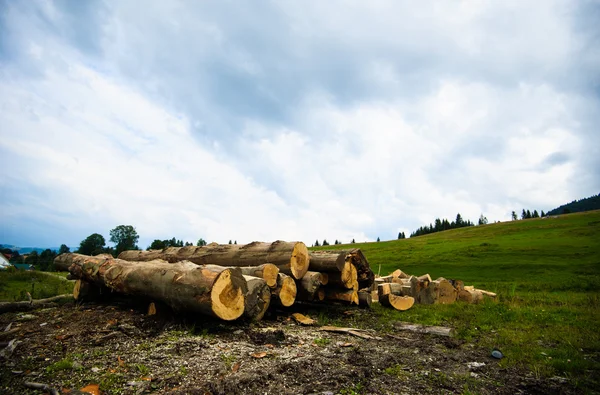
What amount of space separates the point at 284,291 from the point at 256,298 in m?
1.25

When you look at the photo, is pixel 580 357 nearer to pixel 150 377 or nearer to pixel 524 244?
pixel 150 377

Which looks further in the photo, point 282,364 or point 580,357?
point 580,357

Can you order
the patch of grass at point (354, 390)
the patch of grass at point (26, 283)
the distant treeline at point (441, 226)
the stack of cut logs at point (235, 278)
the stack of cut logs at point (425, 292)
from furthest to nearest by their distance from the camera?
the distant treeline at point (441, 226) < the patch of grass at point (26, 283) < the stack of cut logs at point (425, 292) < the stack of cut logs at point (235, 278) < the patch of grass at point (354, 390)

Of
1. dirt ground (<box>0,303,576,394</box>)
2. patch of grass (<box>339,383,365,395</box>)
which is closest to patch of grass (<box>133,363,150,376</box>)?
dirt ground (<box>0,303,576,394</box>)

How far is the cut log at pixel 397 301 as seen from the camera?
972 centimetres

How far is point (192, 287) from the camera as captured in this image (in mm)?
5914

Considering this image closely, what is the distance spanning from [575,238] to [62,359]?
45997 mm

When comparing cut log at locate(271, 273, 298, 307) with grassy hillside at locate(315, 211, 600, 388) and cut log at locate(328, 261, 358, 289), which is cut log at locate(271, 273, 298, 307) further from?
grassy hillside at locate(315, 211, 600, 388)

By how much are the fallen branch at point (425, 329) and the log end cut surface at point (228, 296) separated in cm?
392

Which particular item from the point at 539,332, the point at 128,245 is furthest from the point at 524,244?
the point at 128,245

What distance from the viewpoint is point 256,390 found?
12.0 feet

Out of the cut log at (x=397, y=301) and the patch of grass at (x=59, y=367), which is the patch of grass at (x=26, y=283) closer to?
the patch of grass at (x=59, y=367)

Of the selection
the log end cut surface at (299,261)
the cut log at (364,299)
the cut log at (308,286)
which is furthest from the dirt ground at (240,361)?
the cut log at (364,299)

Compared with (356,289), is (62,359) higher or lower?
lower
